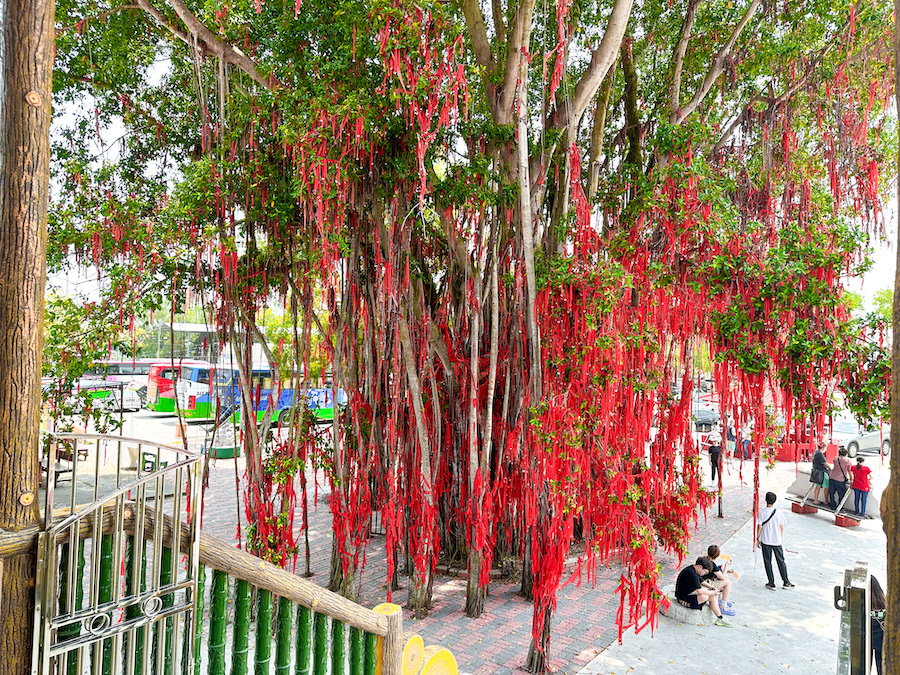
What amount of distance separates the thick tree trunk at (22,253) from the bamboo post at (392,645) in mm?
1055

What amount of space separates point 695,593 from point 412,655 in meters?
3.11

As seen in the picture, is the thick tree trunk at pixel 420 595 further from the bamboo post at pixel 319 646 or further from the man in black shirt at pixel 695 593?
the bamboo post at pixel 319 646

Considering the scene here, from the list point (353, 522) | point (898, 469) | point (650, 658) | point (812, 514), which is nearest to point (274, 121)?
point (353, 522)

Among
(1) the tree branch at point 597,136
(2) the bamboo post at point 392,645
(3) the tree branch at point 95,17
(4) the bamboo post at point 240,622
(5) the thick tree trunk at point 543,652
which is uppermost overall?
(3) the tree branch at point 95,17

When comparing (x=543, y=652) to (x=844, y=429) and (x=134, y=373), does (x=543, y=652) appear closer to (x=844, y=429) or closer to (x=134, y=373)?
(x=844, y=429)

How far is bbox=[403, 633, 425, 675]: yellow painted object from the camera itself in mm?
2047

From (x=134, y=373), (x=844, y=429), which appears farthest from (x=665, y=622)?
(x=134, y=373)

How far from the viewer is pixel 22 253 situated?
4.15 ft

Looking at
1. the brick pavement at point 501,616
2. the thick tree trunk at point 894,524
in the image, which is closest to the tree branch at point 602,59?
the thick tree trunk at point 894,524

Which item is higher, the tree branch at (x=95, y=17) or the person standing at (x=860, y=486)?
the tree branch at (x=95, y=17)

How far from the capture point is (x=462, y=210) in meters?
4.25

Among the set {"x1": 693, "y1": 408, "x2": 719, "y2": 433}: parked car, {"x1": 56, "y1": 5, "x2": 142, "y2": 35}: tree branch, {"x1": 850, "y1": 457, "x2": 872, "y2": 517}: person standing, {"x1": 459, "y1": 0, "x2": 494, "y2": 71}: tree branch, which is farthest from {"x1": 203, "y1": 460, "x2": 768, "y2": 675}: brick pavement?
{"x1": 693, "y1": 408, "x2": 719, "y2": 433}: parked car

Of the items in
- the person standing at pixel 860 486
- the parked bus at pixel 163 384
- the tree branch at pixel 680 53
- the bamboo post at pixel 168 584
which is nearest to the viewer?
the bamboo post at pixel 168 584

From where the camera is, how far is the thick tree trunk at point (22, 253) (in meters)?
1.23
